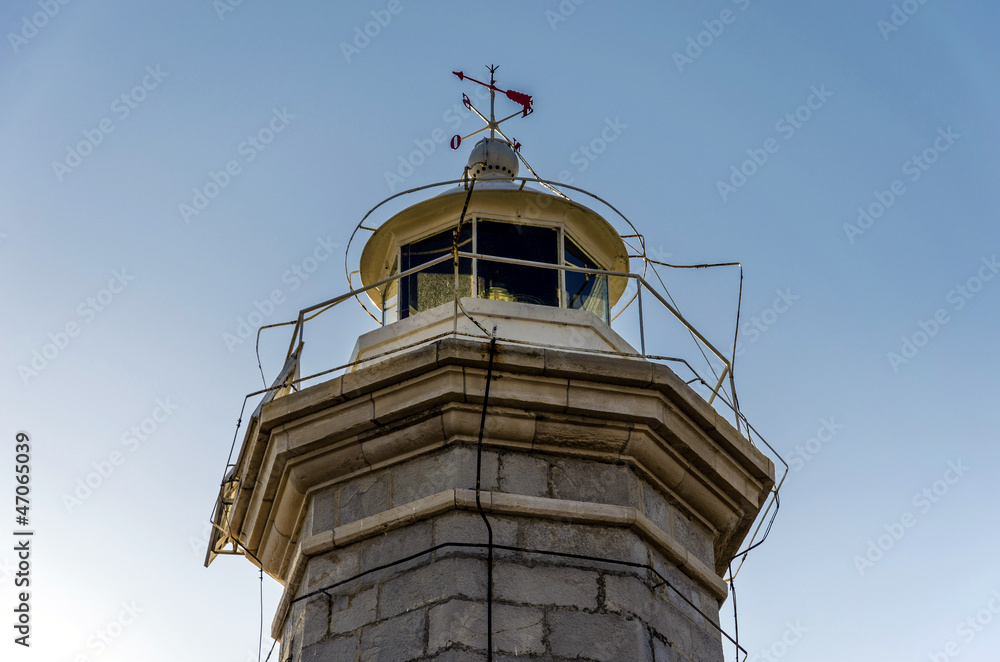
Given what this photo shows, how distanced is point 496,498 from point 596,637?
837 millimetres

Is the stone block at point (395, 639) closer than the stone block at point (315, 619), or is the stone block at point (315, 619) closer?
the stone block at point (395, 639)

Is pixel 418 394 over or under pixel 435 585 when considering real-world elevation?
over

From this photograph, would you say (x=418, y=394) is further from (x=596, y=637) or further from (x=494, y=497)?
(x=596, y=637)

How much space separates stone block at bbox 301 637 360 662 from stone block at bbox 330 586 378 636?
55 mm

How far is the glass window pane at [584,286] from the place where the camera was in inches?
341

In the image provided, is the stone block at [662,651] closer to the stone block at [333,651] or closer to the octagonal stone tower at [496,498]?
the octagonal stone tower at [496,498]

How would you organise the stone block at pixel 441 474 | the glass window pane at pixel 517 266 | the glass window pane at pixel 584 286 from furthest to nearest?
the glass window pane at pixel 584 286
the glass window pane at pixel 517 266
the stone block at pixel 441 474

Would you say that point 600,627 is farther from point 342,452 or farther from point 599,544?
point 342,452

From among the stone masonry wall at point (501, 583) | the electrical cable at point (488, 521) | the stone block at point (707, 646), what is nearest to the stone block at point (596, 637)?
the stone masonry wall at point (501, 583)

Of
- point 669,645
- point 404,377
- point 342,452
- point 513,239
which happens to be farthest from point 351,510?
point 513,239

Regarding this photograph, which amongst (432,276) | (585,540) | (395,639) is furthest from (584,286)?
(395,639)

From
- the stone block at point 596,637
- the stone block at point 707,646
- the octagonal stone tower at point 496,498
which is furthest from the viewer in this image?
the stone block at point 707,646

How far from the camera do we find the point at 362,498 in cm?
697

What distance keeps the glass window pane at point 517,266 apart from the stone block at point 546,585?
2321 mm
